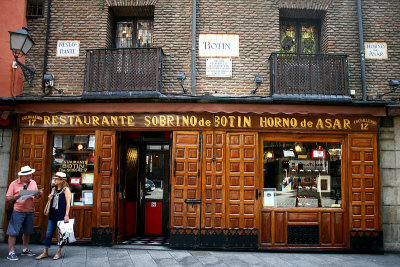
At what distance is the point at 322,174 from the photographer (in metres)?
8.12

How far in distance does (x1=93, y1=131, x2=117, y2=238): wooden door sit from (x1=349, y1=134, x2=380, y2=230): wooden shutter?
632 cm

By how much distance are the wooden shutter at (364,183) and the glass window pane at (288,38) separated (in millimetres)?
3156

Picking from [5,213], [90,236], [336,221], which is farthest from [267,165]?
[5,213]

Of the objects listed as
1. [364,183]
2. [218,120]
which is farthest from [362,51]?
[218,120]

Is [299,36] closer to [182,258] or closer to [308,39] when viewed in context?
[308,39]

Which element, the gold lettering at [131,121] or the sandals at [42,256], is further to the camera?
the gold lettering at [131,121]

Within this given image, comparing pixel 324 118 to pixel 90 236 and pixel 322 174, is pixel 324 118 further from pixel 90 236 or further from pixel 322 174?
pixel 90 236

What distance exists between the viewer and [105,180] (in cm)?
769

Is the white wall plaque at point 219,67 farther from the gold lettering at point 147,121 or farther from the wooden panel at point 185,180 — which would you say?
the gold lettering at point 147,121

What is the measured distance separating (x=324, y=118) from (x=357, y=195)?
7.21 ft

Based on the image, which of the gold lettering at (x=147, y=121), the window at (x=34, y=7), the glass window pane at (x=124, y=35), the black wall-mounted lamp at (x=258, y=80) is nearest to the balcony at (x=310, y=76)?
the black wall-mounted lamp at (x=258, y=80)

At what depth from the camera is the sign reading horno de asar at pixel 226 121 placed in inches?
302

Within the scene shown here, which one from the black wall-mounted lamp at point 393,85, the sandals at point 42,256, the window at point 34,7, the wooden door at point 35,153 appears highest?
the window at point 34,7

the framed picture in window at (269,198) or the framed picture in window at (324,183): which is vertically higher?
the framed picture in window at (324,183)
